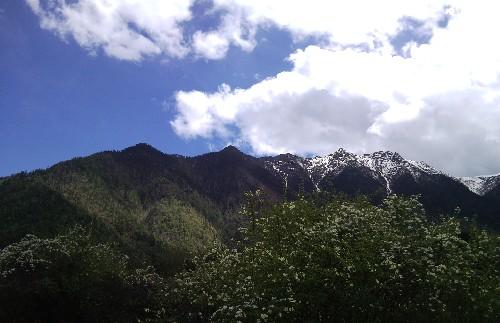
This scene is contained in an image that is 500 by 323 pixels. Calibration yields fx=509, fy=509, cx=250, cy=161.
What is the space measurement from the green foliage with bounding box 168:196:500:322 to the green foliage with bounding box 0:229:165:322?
1385 cm

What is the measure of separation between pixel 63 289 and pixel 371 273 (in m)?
28.4

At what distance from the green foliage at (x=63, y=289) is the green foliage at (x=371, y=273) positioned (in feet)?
45.4

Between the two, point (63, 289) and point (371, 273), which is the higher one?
point (63, 289)

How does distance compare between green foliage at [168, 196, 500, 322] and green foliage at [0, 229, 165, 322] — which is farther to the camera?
green foliage at [0, 229, 165, 322]

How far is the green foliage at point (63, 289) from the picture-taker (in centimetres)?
4125

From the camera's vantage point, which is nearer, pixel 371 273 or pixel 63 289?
pixel 371 273

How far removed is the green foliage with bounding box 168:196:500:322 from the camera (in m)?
25.5

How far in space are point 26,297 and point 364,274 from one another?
28.1 meters

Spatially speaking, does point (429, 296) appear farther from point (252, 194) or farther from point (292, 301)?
point (252, 194)

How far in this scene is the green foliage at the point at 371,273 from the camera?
83.6 feet

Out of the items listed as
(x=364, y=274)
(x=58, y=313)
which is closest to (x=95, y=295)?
(x=58, y=313)

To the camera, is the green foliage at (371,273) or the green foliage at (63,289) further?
the green foliage at (63,289)

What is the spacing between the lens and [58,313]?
1694 inches

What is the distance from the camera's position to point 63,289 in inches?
1725
